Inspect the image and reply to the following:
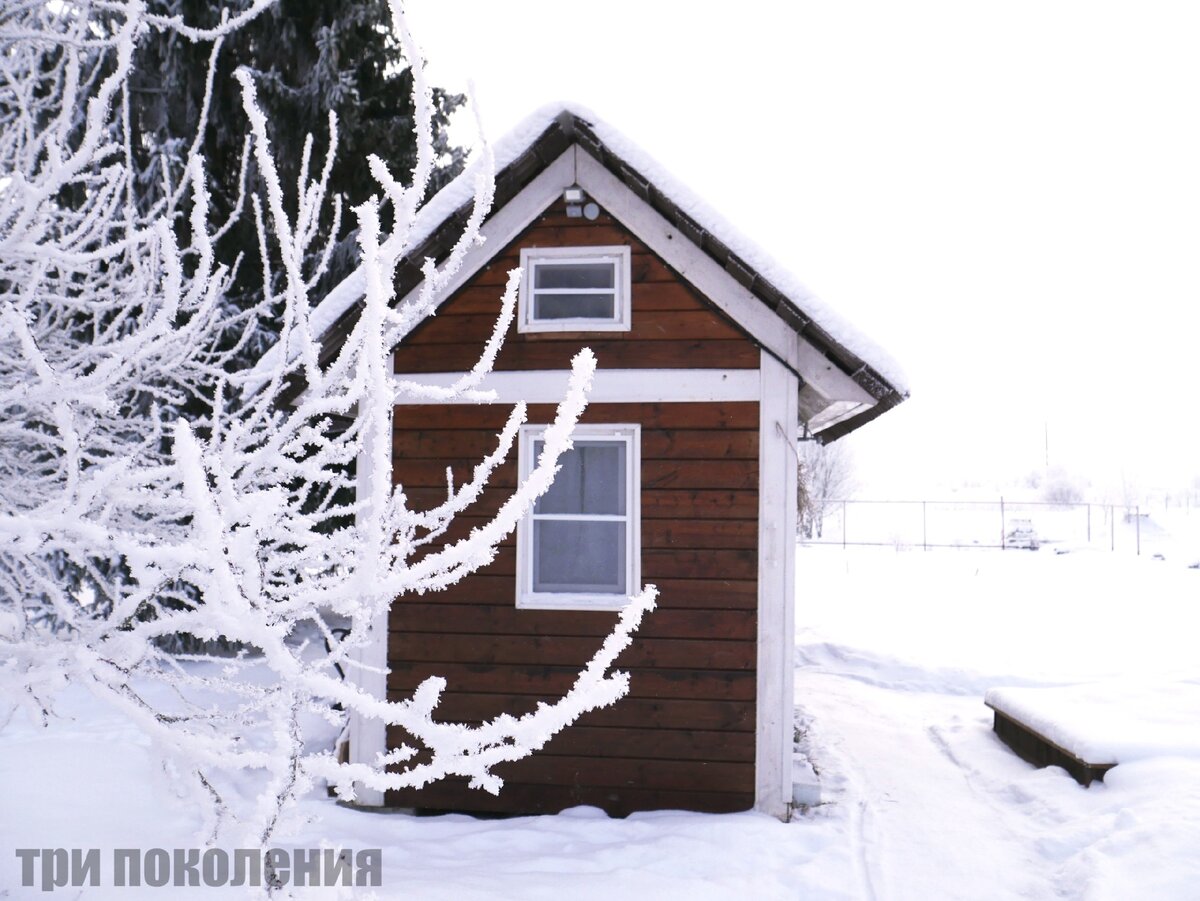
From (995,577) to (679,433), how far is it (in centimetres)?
1876

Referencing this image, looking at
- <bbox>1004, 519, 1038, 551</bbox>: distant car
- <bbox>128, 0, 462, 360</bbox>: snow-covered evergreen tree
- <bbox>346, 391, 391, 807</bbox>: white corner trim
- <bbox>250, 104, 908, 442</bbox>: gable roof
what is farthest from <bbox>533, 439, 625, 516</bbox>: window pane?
<bbox>1004, 519, 1038, 551</bbox>: distant car

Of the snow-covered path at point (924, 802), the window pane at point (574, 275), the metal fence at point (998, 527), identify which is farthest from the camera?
the metal fence at point (998, 527)

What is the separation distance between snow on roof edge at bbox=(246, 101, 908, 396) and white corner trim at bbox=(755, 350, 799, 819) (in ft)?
1.74

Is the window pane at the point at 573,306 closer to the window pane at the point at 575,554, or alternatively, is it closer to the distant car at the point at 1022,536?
the window pane at the point at 575,554

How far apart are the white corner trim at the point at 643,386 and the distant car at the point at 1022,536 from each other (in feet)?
91.9

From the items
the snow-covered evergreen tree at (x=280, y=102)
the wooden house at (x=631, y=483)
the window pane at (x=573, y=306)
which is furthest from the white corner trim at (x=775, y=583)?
the snow-covered evergreen tree at (x=280, y=102)

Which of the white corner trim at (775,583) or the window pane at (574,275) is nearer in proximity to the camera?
the white corner trim at (775,583)

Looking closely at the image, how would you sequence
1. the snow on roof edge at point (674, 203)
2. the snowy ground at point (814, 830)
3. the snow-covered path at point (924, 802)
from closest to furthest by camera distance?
the snowy ground at point (814, 830) → the snow-covered path at point (924, 802) → the snow on roof edge at point (674, 203)

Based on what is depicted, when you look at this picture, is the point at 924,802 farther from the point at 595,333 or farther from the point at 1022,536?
the point at 1022,536

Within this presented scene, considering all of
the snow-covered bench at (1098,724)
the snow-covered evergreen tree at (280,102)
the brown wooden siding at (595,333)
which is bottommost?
the snow-covered bench at (1098,724)

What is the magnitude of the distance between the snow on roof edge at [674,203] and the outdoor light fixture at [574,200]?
43cm

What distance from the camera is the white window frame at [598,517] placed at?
5.50 meters

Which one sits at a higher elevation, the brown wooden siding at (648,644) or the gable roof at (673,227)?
the gable roof at (673,227)

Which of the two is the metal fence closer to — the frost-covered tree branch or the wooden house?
the wooden house
